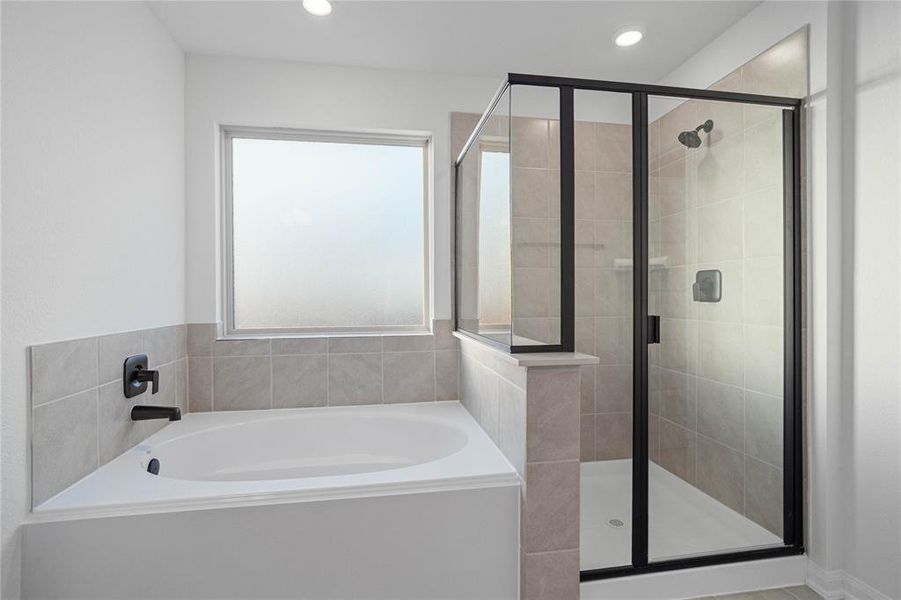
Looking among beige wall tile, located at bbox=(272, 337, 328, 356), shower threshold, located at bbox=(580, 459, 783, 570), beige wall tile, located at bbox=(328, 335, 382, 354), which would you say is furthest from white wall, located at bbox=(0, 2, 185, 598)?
shower threshold, located at bbox=(580, 459, 783, 570)

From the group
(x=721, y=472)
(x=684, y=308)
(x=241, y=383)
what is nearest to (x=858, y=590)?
(x=721, y=472)

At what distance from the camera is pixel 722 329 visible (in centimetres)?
197

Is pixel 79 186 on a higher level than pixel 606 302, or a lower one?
higher

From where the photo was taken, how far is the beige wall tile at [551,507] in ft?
5.24

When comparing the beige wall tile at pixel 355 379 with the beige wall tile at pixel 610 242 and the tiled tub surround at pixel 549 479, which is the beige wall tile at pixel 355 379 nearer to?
the tiled tub surround at pixel 549 479

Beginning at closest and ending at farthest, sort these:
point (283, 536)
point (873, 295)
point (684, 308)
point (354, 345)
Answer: point (283, 536) < point (873, 295) < point (684, 308) < point (354, 345)

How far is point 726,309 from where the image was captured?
197 cm

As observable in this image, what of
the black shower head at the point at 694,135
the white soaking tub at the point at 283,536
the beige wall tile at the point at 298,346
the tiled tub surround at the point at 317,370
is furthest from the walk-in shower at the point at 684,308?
the beige wall tile at the point at 298,346

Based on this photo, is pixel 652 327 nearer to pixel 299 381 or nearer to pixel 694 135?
pixel 694 135

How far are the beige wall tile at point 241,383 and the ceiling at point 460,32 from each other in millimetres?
1645

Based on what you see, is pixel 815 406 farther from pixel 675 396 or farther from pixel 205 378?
pixel 205 378

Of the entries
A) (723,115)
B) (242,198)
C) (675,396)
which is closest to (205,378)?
(242,198)

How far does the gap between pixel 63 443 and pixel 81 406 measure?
0.46 ft

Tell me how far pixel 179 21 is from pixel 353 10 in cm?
84
